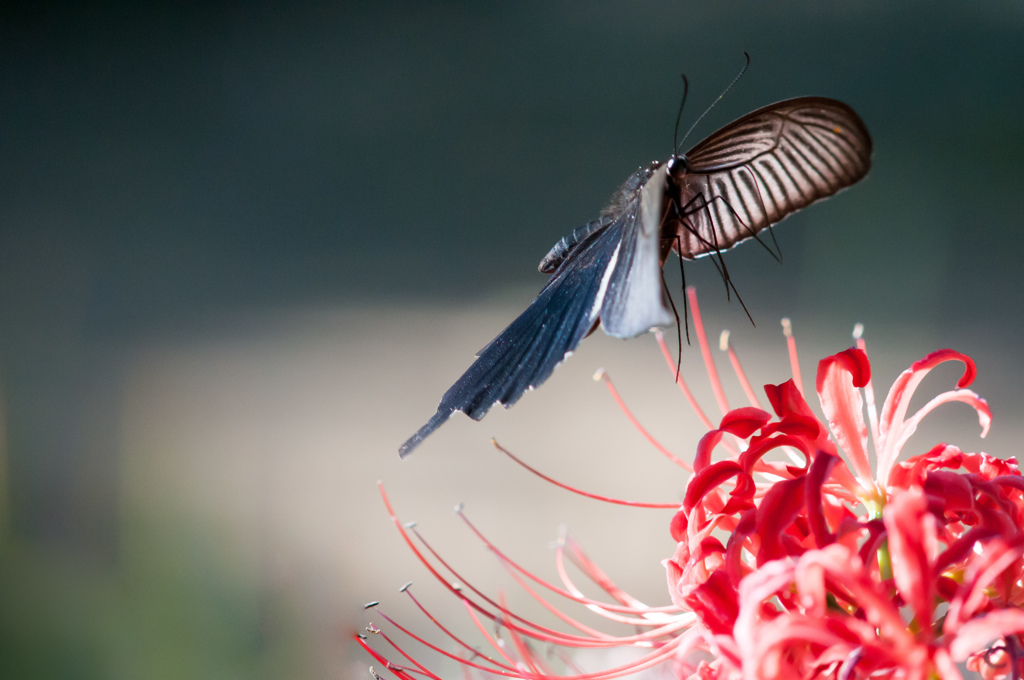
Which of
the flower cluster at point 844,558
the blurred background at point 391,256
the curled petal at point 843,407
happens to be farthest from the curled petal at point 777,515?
the blurred background at point 391,256

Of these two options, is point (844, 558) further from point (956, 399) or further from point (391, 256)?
point (391, 256)

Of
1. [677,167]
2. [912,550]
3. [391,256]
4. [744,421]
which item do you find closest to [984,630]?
[912,550]

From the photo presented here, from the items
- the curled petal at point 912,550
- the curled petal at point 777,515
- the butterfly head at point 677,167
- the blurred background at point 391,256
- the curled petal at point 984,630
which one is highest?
the blurred background at point 391,256

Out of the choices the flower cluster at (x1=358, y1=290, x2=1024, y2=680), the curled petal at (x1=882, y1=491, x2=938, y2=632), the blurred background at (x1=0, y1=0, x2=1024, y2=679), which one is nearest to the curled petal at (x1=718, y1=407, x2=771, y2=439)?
the flower cluster at (x1=358, y1=290, x2=1024, y2=680)

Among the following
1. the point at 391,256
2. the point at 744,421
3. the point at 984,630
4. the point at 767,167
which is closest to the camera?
the point at 984,630

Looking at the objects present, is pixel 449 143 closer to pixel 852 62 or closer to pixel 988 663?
pixel 852 62

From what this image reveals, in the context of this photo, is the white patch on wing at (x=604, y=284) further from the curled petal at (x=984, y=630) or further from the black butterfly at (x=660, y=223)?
the curled petal at (x=984, y=630)

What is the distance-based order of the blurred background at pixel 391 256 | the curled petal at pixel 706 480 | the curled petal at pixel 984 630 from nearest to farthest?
the curled petal at pixel 984 630 < the curled petal at pixel 706 480 < the blurred background at pixel 391 256
